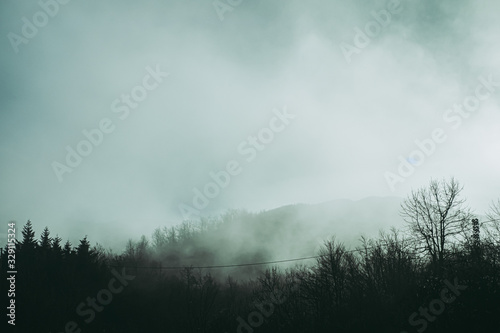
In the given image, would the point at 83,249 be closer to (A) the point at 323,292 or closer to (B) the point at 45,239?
(B) the point at 45,239

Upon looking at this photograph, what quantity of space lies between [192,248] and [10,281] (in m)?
83.9

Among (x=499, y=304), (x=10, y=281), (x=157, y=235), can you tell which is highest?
(x=157, y=235)

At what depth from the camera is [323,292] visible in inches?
935

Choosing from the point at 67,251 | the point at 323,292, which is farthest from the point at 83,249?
the point at 323,292

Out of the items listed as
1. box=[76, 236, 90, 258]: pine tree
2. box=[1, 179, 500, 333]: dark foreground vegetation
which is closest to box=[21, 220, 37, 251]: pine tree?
box=[1, 179, 500, 333]: dark foreground vegetation

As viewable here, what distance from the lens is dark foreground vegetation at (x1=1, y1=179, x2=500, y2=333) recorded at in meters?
16.0

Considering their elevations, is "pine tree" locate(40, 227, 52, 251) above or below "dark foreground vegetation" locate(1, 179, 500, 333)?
above

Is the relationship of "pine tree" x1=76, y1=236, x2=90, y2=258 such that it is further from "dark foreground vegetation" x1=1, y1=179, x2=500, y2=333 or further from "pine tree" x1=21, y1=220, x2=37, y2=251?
"pine tree" x1=21, y1=220, x2=37, y2=251

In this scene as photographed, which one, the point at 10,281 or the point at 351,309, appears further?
the point at 10,281

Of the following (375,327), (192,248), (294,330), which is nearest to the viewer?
(375,327)

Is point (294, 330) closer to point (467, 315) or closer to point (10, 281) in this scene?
point (467, 315)

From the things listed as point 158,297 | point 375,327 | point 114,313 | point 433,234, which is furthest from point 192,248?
point 375,327

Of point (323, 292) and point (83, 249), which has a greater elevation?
point (83, 249)

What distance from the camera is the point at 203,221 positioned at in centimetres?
12381
